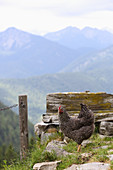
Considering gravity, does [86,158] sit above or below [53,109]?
below

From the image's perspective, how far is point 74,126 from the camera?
7.33 meters

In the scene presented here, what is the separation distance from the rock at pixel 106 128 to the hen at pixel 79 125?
1276mm

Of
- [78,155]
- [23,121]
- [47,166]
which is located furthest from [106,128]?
[47,166]

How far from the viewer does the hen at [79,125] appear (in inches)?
284

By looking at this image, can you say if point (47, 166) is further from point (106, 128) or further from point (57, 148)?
point (106, 128)

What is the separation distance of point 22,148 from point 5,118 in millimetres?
107902

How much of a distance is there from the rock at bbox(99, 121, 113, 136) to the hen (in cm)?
128

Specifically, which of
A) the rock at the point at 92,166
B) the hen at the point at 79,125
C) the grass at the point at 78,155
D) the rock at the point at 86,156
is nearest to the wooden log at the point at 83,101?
the grass at the point at 78,155

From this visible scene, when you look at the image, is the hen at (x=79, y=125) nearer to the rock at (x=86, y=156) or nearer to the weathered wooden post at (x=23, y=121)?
the rock at (x=86, y=156)

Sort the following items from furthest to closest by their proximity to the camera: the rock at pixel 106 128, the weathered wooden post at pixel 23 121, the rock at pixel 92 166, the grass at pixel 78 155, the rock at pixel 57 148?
the weathered wooden post at pixel 23 121 → the rock at pixel 106 128 → the rock at pixel 57 148 → the grass at pixel 78 155 → the rock at pixel 92 166

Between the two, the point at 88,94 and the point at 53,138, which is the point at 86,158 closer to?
the point at 53,138

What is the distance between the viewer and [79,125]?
7297mm

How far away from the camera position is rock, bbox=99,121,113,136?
8.38 m

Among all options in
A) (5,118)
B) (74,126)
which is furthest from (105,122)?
(5,118)
